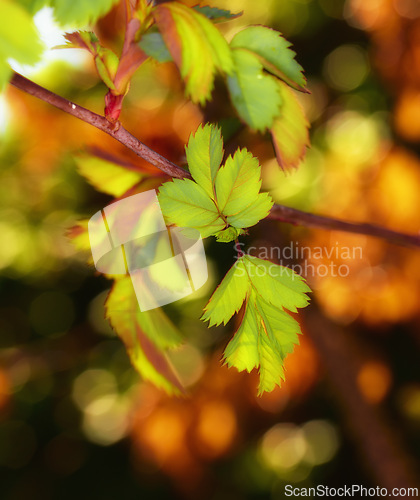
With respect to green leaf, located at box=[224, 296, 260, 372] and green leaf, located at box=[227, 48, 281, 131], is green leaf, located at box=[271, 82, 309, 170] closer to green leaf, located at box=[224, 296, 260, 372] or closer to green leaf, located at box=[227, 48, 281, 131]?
green leaf, located at box=[227, 48, 281, 131]

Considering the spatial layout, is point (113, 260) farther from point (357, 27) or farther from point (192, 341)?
point (357, 27)

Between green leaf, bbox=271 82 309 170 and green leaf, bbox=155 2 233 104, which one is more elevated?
green leaf, bbox=155 2 233 104

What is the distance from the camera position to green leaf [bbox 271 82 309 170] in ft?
0.99

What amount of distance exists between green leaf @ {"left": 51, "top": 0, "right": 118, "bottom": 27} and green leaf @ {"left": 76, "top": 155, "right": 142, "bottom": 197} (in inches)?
6.9

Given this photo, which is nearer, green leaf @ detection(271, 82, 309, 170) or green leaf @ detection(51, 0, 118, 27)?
green leaf @ detection(51, 0, 118, 27)

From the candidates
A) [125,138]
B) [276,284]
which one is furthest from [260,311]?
[125,138]

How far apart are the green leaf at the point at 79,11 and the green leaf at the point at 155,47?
26 mm

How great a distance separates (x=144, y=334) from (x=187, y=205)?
17cm

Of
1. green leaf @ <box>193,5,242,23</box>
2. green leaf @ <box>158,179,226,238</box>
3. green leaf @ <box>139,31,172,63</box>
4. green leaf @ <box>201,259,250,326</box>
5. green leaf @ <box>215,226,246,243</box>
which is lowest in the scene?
green leaf @ <box>201,259,250,326</box>

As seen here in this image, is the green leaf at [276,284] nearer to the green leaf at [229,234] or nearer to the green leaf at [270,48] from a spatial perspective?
the green leaf at [229,234]

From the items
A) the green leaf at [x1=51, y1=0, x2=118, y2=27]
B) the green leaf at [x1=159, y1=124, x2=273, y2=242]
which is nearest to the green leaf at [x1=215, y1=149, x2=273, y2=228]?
the green leaf at [x1=159, y1=124, x2=273, y2=242]

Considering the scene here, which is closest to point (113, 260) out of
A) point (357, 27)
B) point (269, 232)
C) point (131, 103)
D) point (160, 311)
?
point (160, 311)

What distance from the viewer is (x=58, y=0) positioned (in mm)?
204

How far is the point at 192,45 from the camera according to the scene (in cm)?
22
